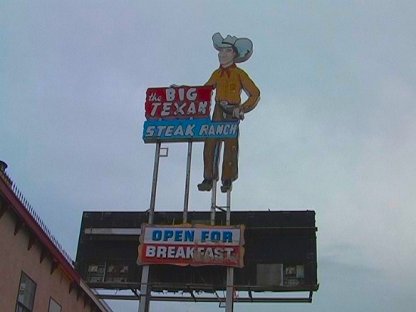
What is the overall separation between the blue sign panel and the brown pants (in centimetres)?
77

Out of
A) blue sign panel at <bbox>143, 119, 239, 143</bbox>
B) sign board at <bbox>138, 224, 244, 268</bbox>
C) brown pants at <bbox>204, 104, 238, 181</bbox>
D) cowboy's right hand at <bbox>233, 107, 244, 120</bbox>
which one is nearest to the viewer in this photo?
sign board at <bbox>138, 224, 244, 268</bbox>

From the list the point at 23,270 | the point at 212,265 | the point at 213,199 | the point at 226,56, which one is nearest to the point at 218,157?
the point at 213,199

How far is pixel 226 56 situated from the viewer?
3984cm

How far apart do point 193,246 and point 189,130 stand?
260 inches

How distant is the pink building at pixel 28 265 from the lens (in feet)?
59.9

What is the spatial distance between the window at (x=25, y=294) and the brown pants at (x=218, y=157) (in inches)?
706

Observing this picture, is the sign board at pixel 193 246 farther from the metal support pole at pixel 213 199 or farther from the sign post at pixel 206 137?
the metal support pole at pixel 213 199

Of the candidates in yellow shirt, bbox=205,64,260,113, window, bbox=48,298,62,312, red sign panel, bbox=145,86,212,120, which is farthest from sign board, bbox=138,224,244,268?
window, bbox=48,298,62,312

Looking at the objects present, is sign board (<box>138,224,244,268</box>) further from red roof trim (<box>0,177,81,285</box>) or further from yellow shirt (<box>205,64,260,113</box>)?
red roof trim (<box>0,177,81,285</box>)

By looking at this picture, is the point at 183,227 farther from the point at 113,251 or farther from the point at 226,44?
the point at 226,44

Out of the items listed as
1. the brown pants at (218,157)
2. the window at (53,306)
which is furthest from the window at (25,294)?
the brown pants at (218,157)

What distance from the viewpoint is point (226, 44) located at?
132 feet

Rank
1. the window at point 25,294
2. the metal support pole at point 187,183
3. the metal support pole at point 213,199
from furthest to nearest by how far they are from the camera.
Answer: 1. the metal support pole at point 187,183
2. the metal support pole at point 213,199
3. the window at point 25,294

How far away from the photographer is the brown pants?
37469 millimetres
